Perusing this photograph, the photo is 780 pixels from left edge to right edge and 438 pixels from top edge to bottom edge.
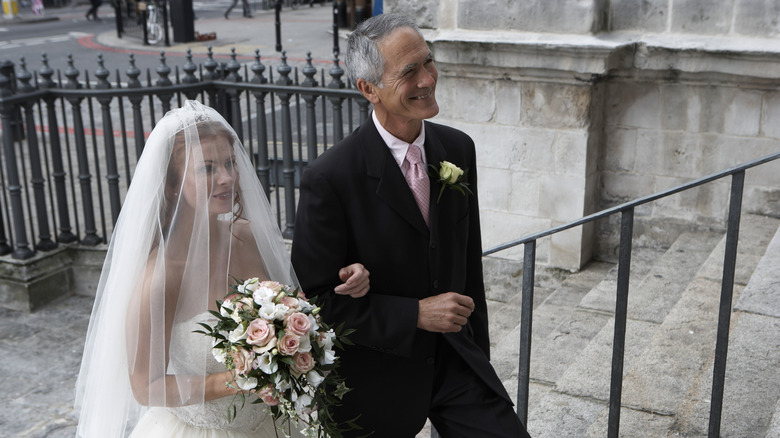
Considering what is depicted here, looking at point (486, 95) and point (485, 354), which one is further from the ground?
point (486, 95)

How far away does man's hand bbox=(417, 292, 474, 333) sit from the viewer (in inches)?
102

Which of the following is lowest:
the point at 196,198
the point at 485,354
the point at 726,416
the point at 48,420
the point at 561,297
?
the point at 48,420

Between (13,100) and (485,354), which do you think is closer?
(485,354)

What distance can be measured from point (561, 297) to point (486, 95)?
1508 mm

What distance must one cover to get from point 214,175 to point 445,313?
851mm

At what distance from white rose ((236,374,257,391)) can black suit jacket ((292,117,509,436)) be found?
1.10 ft

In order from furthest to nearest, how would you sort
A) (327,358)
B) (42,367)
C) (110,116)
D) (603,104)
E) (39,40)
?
(39,40)
(110,116)
(603,104)
(42,367)
(327,358)

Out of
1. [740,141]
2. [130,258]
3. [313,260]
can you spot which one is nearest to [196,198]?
[130,258]

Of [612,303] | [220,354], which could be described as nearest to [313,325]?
[220,354]

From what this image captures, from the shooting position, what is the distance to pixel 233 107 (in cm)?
722

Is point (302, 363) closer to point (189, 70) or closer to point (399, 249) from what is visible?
point (399, 249)

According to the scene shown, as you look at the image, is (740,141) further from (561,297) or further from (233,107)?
(233,107)

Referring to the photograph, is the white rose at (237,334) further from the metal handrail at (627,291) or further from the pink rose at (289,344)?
the metal handrail at (627,291)

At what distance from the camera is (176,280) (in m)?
2.73
